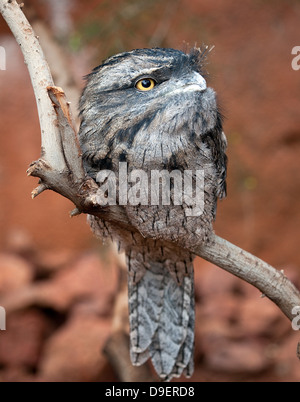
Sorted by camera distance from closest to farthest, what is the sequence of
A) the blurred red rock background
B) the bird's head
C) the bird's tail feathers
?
1. the bird's head
2. the bird's tail feathers
3. the blurred red rock background

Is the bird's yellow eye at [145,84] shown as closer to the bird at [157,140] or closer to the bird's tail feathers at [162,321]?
the bird at [157,140]

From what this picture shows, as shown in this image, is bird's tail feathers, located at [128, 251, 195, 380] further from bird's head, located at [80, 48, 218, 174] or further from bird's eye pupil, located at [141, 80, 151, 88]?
bird's eye pupil, located at [141, 80, 151, 88]

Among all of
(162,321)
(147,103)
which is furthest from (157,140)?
(162,321)

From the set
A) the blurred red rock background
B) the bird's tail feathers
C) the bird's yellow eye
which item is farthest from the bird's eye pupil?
the blurred red rock background

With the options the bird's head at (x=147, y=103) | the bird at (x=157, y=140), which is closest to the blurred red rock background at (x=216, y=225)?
the bird at (x=157, y=140)

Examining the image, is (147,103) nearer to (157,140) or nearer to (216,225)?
(157,140)
